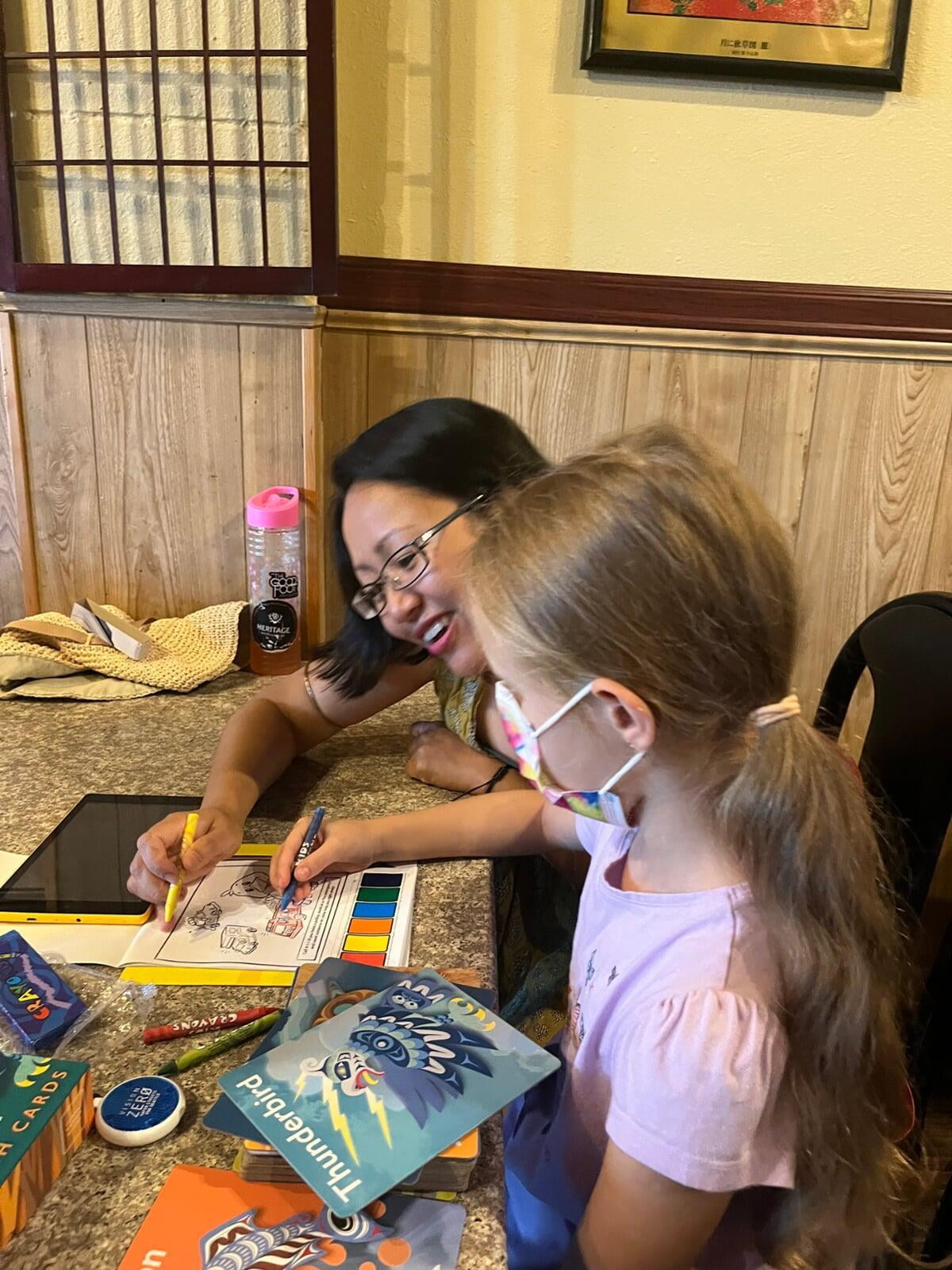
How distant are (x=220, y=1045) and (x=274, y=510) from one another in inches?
38.2

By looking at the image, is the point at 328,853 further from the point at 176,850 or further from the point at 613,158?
the point at 613,158

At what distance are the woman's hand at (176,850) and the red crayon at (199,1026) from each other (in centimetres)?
19

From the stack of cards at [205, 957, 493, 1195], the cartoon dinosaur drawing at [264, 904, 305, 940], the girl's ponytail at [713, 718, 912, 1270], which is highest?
the girl's ponytail at [713, 718, 912, 1270]

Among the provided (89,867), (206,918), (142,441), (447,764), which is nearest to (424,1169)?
(206,918)

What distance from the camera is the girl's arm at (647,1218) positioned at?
0.64 meters

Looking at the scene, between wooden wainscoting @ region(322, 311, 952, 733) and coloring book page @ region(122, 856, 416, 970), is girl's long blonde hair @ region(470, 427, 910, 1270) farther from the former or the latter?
wooden wainscoting @ region(322, 311, 952, 733)

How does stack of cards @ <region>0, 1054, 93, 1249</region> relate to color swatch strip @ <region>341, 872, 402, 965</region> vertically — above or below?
above

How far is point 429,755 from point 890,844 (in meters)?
0.60

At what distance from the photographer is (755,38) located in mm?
1536

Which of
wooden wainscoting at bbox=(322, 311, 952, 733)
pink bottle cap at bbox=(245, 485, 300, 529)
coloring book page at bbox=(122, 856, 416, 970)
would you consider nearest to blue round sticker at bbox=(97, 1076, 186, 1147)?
coloring book page at bbox=(122, 856, 416, 970)

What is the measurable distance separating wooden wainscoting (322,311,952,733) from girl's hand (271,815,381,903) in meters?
0.79

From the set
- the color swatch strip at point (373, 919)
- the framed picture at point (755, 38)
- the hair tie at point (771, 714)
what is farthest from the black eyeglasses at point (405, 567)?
the framed picture at point (755, 38)

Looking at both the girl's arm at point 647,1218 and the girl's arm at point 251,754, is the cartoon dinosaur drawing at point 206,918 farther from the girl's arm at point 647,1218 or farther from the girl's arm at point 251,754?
the girl's arm at point 647,1218

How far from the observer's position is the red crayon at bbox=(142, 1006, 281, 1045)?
769 millimetres
